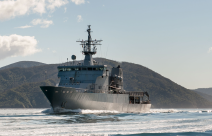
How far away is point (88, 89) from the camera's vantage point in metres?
44.7

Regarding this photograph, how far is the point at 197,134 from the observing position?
2273cm

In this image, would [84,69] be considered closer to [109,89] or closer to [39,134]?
[109,89]

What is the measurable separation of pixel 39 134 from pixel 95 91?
23253 millimetres

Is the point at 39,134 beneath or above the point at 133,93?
beneath

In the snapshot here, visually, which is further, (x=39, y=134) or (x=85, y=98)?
(x=85, y=98)

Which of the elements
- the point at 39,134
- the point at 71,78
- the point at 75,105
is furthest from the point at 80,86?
the point at 39,134

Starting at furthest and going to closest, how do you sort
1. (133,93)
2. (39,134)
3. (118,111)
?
(133,93), (118,111), (39,134)

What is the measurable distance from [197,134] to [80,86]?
1014 inches

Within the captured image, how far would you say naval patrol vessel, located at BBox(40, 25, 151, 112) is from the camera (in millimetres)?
40438

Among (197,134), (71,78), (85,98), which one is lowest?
(197,134)

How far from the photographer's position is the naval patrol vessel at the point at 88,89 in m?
40.4

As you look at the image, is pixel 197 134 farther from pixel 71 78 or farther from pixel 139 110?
pixel 139 110

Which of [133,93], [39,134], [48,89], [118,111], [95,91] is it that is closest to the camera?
[39,134]

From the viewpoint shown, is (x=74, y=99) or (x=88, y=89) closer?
(x=74, y=99)
